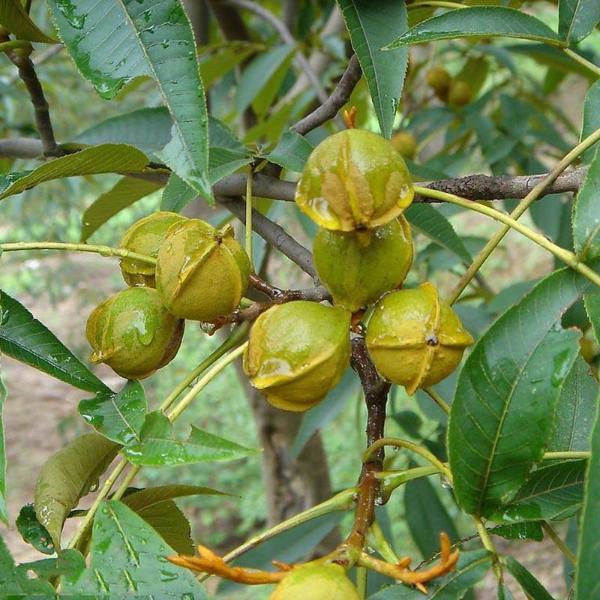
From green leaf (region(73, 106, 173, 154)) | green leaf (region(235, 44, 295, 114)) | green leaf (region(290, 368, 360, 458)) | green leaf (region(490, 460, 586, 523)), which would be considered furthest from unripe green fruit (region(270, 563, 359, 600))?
green leaf (region(235, 44, 295, 114))

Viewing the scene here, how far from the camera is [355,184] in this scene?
28.6 inches

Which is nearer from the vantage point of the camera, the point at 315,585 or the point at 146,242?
the point at 315,585

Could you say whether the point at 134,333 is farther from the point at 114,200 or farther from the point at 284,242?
the point at 114,200

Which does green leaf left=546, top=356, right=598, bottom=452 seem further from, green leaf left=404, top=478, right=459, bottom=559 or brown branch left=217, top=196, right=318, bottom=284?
green leaf left=404, top=478, right=459, bottom=559

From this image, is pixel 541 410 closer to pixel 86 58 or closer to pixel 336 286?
pixel 336 286

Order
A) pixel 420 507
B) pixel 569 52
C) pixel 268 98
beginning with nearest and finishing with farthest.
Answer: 1. pixel 569 52
2. pixel 420 507
3. pixel 268 98

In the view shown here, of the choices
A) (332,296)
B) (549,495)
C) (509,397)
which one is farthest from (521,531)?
(332,296)

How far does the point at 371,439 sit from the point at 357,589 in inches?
7.7

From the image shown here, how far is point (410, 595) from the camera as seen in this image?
2.20 ft

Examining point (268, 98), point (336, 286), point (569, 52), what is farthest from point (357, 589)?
point (268, 98)

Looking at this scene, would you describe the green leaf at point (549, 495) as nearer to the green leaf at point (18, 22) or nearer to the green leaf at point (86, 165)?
the green leaf at point (86, 165)

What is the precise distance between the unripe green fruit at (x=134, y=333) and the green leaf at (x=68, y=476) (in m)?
0.10

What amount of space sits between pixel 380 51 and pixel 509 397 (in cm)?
41

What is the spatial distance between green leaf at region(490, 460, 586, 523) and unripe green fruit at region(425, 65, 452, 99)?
64.4 inches
